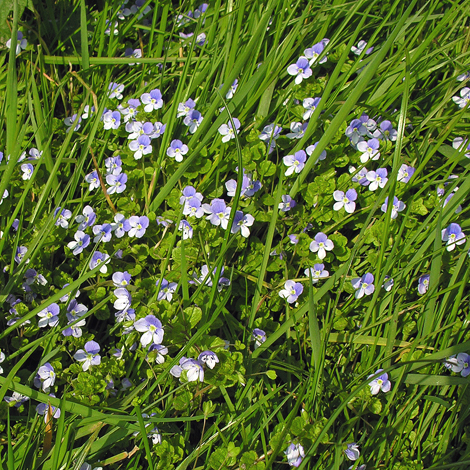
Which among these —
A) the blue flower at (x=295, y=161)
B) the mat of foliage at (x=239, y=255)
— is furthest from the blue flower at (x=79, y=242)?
the blue flower at (x=295, y=161)

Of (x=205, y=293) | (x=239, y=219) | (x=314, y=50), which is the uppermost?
(x=314, y=50)

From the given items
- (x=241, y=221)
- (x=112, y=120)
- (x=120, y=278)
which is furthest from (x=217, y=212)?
(x=112, y=120)

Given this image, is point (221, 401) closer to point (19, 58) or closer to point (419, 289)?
point (419, 289)

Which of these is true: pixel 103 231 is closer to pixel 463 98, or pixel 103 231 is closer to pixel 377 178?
pixel 377 178

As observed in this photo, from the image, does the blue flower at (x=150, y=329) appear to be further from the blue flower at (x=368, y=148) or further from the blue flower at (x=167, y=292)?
the blue flower at (x=368, y=148)

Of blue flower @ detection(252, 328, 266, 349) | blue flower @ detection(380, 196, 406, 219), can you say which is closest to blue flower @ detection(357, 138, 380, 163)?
blue flower @ detection(380, 196, 406, 219)

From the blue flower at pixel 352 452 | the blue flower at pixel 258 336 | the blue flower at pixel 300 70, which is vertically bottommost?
the blue flower at pixel 352 452

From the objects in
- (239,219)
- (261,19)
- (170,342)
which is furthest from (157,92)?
(170,342)
